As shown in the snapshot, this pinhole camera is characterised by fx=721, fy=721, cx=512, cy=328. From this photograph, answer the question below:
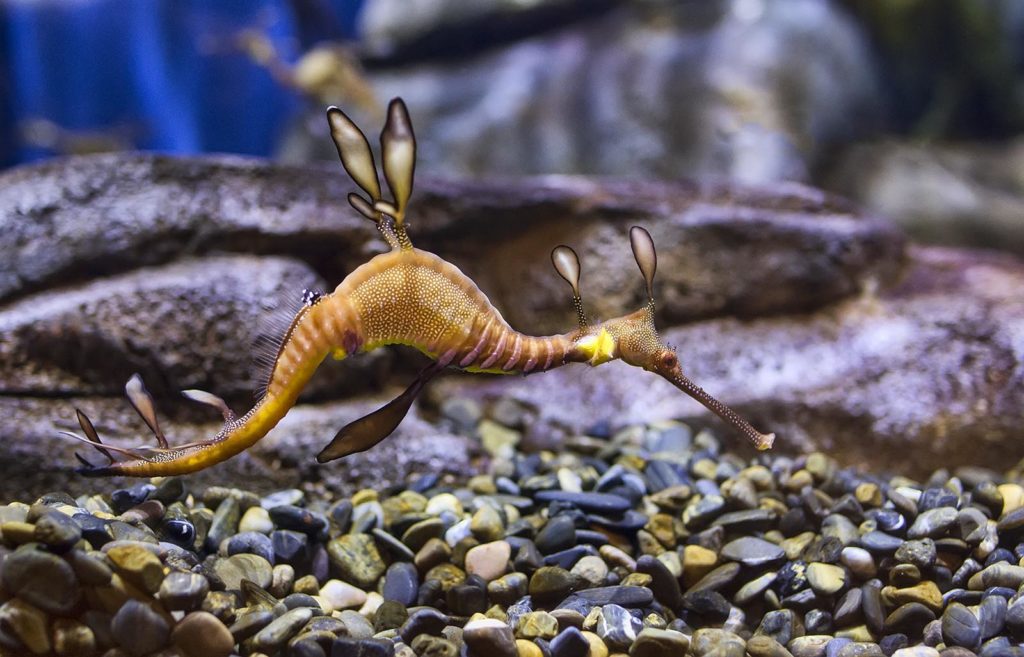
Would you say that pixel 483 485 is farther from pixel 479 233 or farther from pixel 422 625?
pixel 479 233

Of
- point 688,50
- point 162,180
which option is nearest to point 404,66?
point 688,50

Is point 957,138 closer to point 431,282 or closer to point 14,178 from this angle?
point 431,282

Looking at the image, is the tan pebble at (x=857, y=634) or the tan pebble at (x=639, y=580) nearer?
the tan pebble at (x=857, y=634)

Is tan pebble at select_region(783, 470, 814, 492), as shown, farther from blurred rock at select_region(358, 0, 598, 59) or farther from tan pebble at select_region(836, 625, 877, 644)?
blurred rock at select_region(358, 0, 598, 59)

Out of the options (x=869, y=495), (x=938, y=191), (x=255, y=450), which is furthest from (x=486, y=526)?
(x=938, y=191)

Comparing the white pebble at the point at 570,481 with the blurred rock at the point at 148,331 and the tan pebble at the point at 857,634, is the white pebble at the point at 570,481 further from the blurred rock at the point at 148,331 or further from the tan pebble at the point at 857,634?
the blurred rock at the point at 148,331

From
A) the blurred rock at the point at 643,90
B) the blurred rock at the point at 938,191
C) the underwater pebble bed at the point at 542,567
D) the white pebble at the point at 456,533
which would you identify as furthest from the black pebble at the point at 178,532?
the blurred rock at the point at 938,191

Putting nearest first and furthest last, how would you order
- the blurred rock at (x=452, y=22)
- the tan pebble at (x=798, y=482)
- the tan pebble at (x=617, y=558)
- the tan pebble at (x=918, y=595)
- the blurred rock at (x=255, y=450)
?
the tan pebble at (x=918, y=595) → the tan pebble at (x=617, y=558) → the blurred rock at (x=255, y=450) → the tan pebble at (x=798, y=482) → the blurred rock at (x=452, y=22)
